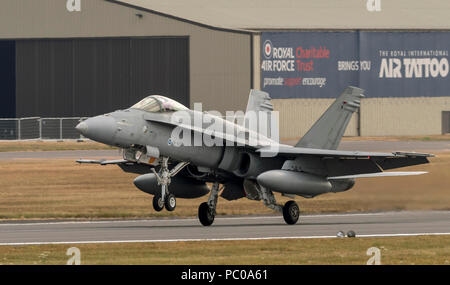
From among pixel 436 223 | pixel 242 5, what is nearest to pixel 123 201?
pixel 436 223

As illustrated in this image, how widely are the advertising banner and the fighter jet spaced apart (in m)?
40.9

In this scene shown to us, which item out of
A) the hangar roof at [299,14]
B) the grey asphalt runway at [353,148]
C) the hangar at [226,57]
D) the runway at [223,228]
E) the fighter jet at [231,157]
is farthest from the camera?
the hangar roof at [299,14]

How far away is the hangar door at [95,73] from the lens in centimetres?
6781

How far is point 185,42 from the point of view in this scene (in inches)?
2648

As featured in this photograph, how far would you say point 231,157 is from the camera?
89.8ft

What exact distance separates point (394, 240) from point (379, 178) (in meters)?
6.46

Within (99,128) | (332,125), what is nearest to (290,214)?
(332,125)

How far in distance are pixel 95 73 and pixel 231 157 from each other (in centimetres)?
4298

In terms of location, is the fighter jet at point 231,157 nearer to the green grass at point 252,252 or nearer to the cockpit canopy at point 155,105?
the cockpit canopy at point 155,105

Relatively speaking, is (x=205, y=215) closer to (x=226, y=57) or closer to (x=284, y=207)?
(x=284, y=207)

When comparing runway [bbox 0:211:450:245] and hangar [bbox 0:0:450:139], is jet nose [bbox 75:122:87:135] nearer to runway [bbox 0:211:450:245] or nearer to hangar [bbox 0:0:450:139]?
runway [bbox 0:211:450:245]

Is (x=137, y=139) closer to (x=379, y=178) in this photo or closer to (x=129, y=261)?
(x=129, y=261)

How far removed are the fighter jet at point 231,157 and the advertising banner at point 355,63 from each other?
40.9 m
